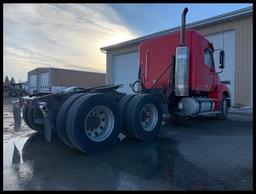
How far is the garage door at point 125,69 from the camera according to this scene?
72.4 ft

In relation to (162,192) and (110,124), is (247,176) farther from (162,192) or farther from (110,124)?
(110,124)

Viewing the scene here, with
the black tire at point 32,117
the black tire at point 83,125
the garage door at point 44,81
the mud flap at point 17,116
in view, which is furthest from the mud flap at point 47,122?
the garage door at point 44,81

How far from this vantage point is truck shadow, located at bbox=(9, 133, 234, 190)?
3819 millimetres

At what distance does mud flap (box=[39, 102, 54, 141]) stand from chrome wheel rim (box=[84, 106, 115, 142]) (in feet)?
2.18

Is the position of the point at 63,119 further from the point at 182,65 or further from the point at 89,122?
the point at 182,65

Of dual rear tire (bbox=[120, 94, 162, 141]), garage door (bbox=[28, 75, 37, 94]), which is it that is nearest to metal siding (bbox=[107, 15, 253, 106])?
dual rear tire (bbox=[120, 94, 162, 141])

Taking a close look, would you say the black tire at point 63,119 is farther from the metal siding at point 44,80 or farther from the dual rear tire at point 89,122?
the metal siding at point 44,80

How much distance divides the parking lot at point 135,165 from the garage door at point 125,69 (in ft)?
49.5

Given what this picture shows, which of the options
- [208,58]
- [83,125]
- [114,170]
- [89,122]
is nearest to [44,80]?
[208,58]

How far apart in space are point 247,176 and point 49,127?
133 inches

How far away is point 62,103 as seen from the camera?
587 cm

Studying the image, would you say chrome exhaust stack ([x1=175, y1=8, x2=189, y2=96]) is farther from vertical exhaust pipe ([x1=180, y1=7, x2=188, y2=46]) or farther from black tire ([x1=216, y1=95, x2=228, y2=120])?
black tire ([x1=216, y1=95, x2=228, y2=120])

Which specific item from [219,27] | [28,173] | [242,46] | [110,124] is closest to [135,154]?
[110,124]

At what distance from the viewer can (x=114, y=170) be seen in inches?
177
